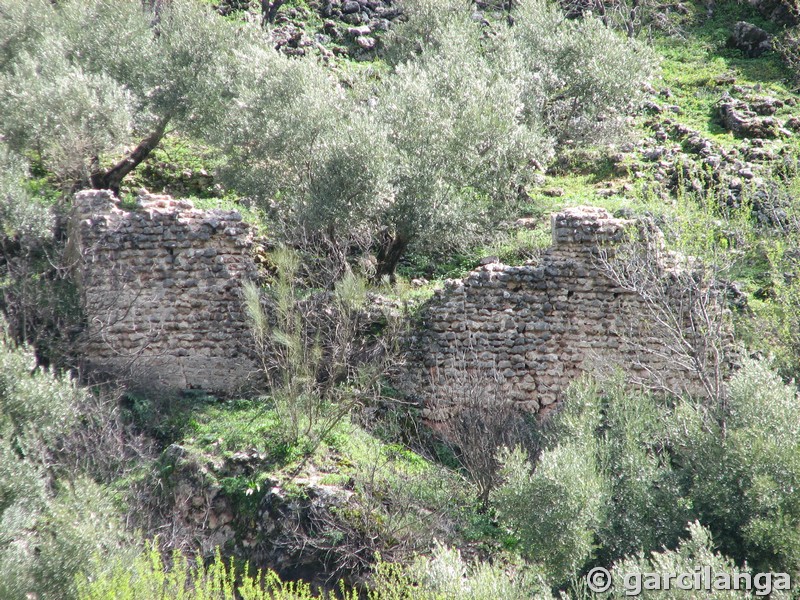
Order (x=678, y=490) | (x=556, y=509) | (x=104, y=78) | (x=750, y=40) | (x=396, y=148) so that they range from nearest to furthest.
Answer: (x=556, y=509), (x=678, y=490), (x=396, y=148), (x=104, y=78), (x=750, y=40)

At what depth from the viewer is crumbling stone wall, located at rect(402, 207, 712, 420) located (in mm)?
11750

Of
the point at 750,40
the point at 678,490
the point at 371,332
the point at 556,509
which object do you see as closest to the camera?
the point at 556,509

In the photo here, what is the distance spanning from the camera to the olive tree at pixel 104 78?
13867 millimetres

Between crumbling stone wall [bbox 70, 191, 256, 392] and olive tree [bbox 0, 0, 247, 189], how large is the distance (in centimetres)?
260

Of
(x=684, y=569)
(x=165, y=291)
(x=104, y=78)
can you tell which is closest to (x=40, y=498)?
(x=165, y=291)

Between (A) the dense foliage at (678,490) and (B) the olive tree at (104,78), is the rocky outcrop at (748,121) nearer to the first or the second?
(A) the dense foliage at (678,490)

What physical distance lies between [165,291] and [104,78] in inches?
202

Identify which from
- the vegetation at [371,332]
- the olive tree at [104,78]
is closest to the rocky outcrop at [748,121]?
the vegetation at [371,332]

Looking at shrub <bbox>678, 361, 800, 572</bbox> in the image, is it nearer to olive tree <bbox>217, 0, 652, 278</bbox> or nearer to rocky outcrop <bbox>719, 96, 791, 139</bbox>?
olive tree <bbox>217, 0, 652, 278</bbox>

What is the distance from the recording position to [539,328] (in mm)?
11859

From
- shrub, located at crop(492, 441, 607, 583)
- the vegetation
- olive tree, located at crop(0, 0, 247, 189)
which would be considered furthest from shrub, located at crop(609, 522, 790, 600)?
olive tree, located at crop(0, 0, 247, 189)

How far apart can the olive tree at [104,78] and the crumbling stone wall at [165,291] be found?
102 inches

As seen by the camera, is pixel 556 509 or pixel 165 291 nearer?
pixel 556 509

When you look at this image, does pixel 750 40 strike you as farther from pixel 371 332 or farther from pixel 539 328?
pixel 371 332
